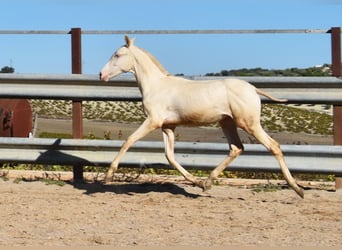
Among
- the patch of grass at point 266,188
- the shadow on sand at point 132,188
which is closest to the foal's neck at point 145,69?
the shadow on sand at point 132,188

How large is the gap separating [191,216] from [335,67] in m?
2.98

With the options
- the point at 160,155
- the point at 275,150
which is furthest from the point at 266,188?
the point at 160,155

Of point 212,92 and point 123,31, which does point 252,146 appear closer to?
point 212,92

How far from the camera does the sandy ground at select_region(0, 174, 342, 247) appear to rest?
17.1 ft

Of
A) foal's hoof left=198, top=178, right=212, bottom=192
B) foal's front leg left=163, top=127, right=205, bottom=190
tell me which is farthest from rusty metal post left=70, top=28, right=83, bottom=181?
foal's hoof left=198, top=178, right=212, bottom=192

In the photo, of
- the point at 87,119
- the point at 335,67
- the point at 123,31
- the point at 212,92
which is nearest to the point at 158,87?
the point at 212,92

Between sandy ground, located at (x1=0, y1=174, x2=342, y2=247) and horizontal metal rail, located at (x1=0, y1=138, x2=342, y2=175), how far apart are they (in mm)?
300

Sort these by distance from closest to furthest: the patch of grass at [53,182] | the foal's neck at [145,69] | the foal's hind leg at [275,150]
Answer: the foal's hind leg at [275,150], the foal's neck at [145,69], the patch of grass at [53,182]

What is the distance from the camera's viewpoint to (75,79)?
8.11m

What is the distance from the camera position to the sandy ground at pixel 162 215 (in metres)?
5.22

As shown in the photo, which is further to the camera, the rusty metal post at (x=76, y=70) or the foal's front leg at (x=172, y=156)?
the rusty metal post at (x=76, y=70)

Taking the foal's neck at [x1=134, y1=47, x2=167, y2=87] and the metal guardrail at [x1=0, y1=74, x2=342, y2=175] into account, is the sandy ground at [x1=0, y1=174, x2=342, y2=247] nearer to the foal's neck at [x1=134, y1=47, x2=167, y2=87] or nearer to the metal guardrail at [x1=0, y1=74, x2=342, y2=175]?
the metal guardrail at [x1=0, y1=74, x2=342, y2=175]

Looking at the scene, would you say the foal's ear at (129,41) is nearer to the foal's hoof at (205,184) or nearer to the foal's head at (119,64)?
the foal's head at (119,64)

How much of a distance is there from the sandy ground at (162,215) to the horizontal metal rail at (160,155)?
300mm
